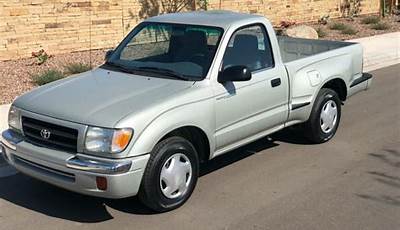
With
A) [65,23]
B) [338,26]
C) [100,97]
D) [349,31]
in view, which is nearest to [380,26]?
[338,26]

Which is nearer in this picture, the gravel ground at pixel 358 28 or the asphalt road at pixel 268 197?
the asphalt road at pixel 268 197

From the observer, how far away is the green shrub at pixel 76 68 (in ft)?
34.4

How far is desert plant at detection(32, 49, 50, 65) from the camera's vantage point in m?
11.1

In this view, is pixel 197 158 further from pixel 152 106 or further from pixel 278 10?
pixel 278 10

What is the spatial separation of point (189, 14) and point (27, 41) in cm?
599

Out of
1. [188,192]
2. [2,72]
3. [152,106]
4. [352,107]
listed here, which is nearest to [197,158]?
[188,192]

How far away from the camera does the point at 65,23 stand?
11.9m

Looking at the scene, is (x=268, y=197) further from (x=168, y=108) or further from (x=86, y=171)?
(x=86, y=171)

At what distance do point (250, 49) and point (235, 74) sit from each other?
0.76 meters

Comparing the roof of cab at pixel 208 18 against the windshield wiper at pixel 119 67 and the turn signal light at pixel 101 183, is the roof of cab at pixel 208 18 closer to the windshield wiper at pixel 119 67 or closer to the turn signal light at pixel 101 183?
the windshield wiper at pixel 119 67

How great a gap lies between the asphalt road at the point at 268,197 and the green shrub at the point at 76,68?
4.70 m

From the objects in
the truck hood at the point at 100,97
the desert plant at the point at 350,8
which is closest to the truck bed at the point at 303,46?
the truck hood at the point at 100,97

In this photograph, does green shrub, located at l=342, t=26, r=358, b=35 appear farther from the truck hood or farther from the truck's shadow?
the truck hood

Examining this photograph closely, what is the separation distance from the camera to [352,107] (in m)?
8.77
